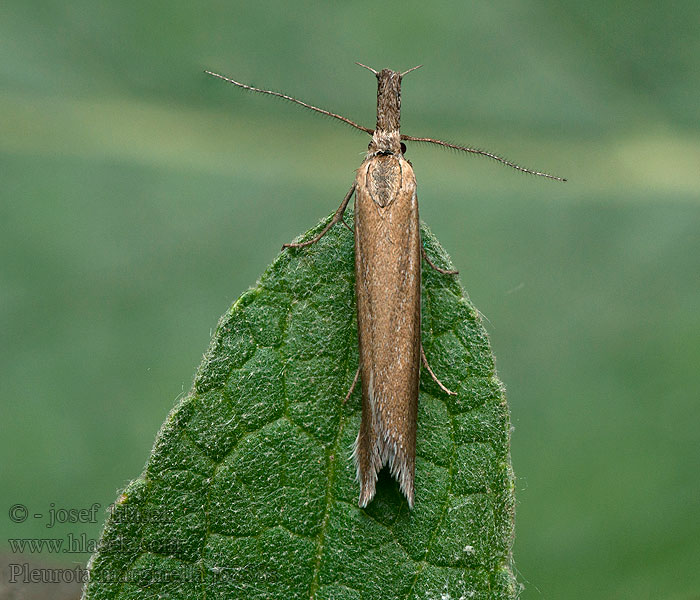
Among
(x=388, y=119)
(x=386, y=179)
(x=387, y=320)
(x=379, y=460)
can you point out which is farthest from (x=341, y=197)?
(x=379, y=460)

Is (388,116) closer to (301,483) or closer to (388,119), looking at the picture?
(388,119)

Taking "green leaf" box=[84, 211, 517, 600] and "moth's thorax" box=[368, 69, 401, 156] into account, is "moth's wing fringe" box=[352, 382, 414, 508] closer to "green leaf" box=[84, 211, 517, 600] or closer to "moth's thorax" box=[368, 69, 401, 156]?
"green leaf" box=[84, 211, 517, 600]

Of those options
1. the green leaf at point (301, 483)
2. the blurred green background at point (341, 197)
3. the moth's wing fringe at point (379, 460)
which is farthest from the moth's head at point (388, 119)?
the moth's wing fringe at point (379, 460)

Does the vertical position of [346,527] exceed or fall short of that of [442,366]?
it falls short

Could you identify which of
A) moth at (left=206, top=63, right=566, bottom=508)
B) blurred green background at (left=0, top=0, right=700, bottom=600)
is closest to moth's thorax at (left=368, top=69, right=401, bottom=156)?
moth at (left=206, top=63, right=566, bottom=508)

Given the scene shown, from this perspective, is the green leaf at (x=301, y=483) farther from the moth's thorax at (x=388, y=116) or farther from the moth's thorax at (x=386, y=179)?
the moth's thorax at (x=388, y=116)

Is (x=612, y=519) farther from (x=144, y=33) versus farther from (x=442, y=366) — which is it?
(x=144, y=33)

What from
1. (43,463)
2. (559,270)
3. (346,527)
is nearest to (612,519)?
(559,270)
